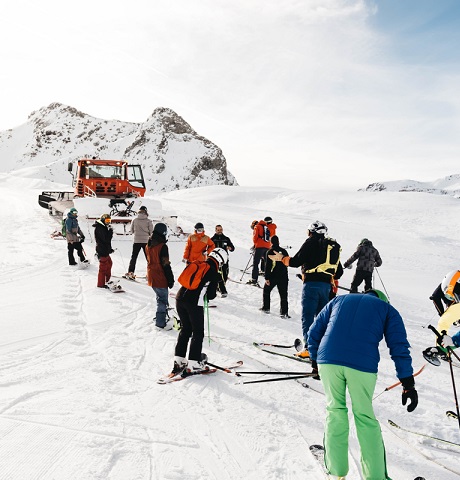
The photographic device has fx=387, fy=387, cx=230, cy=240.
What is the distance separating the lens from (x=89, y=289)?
9.14 metres

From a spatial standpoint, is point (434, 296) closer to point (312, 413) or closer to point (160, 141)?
point (312, 413)

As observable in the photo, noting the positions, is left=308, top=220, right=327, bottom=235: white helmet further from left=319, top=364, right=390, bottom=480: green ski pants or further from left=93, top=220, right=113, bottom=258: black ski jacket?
left=93, top=220, right=113, bottom=258: black ski jacket

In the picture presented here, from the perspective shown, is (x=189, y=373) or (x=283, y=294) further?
(x=283, y=294)

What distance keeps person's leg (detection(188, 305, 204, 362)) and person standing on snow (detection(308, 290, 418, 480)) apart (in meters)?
2.22

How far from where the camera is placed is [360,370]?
9.93ft

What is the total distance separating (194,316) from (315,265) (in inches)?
77.5

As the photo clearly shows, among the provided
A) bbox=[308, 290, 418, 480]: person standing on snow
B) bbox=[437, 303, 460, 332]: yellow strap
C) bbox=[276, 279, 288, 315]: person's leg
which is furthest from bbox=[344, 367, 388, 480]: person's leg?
bbox=[276, 279, 288, 315]: person's leg

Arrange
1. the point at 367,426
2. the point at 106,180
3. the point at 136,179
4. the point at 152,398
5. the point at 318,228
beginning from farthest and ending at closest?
the point at 136,179 → the point at 106,180 → the point at 318,228 → the point at 152,398 → the point at 367,426

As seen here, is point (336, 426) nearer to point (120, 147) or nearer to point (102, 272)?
point (102, 272)

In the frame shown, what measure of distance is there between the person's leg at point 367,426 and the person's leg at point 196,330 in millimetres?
2423

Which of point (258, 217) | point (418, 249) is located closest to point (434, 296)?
point (418, 249)

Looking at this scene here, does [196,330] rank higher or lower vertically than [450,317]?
lower

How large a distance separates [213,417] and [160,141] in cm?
11050

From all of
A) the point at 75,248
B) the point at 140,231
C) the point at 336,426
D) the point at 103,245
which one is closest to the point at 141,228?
the point at 140,231
